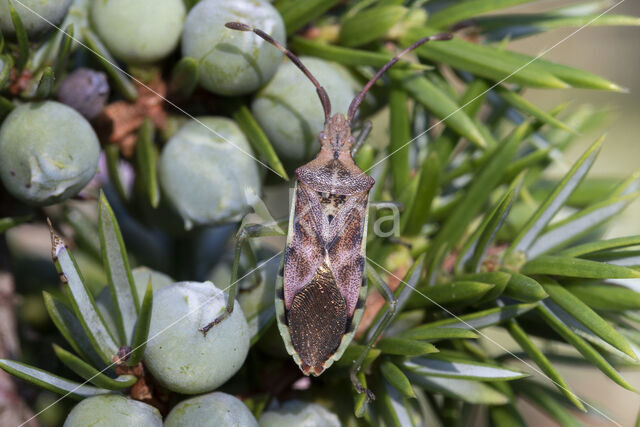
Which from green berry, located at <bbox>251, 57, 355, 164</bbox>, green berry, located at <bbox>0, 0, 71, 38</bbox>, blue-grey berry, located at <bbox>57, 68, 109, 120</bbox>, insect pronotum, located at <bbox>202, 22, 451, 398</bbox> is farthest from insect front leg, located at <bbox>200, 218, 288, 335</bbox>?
green berry, located at <bbox>0, 0, 71, 38</bbox>

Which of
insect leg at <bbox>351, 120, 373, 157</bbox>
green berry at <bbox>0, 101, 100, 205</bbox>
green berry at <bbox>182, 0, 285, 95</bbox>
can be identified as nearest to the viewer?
Result: green berry at <bbox>0, 101, 100, 205</bbox>

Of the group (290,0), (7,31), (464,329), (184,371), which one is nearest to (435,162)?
(464,329)

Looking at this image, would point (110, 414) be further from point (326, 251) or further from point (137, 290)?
point (326, 251)

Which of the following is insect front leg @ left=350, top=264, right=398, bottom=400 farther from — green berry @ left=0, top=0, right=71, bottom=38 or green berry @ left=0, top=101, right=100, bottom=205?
green berry @ left=0, top=0, right=71, bottom=38

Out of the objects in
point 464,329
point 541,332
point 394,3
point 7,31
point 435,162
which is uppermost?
point 394,3

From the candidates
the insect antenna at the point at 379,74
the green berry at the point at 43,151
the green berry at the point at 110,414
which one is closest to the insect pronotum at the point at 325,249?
the insect antenna at the point at 379,74

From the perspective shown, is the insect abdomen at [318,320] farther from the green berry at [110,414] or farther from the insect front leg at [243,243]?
the green berry at [110,414]

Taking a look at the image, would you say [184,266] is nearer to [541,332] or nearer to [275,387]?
[275,387]
